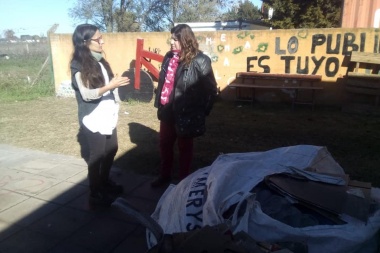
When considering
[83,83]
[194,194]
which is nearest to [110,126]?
[83,83]

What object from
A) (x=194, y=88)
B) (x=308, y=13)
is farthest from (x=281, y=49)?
(x=308, y=13)

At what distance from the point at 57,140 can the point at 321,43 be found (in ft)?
19.6

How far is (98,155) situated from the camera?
10.0ft

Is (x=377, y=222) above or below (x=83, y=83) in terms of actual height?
below

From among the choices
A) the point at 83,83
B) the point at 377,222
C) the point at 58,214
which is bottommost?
the point at 58,214

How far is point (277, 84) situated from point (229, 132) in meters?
2.80

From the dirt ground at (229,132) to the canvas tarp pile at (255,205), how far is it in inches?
75.5

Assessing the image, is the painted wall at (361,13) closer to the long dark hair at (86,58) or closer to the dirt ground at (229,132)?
the dirt ground at (229,132)

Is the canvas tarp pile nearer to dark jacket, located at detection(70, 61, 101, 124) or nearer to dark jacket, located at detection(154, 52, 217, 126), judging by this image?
dark jacket, located at detection(154, 52, 217, 126)

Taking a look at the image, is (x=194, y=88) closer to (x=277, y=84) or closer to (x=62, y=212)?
(x=62, y=212)

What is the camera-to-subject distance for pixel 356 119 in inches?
265

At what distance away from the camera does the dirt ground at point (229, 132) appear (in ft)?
14.7

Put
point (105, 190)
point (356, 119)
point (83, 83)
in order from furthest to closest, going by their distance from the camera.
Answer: point (356, 119)
point (105, 190)
point (83, 83)

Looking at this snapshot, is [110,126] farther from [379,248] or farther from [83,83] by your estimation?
[379,248]
